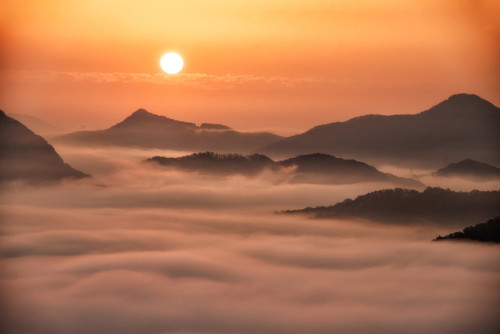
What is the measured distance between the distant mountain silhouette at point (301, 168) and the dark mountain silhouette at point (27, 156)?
1590cm

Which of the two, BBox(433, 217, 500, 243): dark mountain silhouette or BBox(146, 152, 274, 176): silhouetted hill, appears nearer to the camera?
BBox(433, 217, 500, 243): dark mountain silhouette

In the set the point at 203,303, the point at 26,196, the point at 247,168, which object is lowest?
the point at 203,303

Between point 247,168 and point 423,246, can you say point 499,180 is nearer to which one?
point 423,246

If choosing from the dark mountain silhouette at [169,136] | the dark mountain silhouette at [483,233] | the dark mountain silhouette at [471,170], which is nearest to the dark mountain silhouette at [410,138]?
the dark mountain silhouette at [471,170]

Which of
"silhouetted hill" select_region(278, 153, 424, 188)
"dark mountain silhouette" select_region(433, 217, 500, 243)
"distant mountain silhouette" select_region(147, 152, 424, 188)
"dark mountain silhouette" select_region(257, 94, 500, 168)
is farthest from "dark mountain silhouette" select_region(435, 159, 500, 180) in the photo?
"silhouetted hill" select_region(278, 153, 424, 188)

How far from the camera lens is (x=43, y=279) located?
48.2 meters

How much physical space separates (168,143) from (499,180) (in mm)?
41772

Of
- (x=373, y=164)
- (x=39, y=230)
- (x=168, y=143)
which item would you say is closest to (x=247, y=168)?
(x=168, y=143)

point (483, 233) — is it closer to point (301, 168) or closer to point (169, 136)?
point (301, 168)

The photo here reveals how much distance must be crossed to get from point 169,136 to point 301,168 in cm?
2338

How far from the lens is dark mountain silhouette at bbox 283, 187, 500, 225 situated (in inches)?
2675

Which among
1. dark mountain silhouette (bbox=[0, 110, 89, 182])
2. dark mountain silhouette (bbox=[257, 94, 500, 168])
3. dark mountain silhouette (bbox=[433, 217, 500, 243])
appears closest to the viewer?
dark mountain silhouette (bbox=[433, 217, 500, 243])

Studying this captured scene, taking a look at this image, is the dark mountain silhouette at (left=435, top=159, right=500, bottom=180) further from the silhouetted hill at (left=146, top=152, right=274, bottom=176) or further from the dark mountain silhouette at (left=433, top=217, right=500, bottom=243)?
the silhouetted hill at (left=146, top=152, right=274, bottom=176)

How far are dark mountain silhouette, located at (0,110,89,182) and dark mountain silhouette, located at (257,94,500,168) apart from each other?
3037cm
